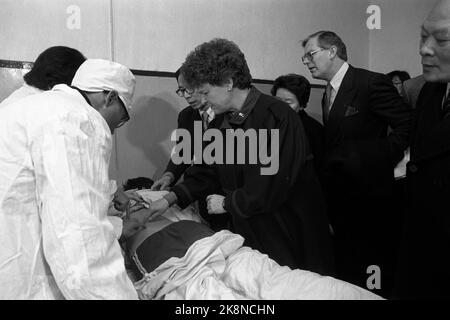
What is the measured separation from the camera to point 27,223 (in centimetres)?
103

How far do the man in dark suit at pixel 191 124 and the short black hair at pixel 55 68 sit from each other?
17.0 inches

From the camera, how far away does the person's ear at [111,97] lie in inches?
50.0

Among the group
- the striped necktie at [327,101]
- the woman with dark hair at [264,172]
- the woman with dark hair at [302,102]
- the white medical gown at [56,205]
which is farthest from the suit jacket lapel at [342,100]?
the white medical gown at [56,205]

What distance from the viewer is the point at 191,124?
2297 millimetres

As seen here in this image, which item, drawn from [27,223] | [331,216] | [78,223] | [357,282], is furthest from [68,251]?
[357,282]

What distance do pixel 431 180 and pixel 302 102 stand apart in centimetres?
123

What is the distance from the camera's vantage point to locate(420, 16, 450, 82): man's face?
1.10 metres

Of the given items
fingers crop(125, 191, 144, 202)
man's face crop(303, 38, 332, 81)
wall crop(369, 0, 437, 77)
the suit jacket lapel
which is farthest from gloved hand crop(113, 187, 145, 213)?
wall crop(369, 0, 437, 77)

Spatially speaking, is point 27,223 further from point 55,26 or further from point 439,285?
point 55,26

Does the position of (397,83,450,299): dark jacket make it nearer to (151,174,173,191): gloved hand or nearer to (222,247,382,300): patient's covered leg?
(222,247,382,300): patient's covered leg

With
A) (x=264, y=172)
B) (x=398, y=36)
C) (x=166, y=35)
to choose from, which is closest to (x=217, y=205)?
(x=264, y=172)

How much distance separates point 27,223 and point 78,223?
0.18 metres

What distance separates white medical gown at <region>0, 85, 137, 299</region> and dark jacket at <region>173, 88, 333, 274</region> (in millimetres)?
659

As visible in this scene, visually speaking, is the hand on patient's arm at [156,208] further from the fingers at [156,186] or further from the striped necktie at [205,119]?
the striped necktie at [205,119]
